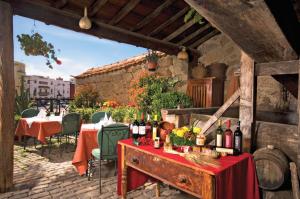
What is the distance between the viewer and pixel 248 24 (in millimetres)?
1321

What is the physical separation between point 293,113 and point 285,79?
2.71 meters

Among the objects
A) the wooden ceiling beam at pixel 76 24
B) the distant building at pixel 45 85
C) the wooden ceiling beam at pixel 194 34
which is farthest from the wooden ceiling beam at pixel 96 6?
the distant building at pixel 45 85

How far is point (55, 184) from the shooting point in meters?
3.58

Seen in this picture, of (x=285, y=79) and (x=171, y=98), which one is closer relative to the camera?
(x=285, y=79)

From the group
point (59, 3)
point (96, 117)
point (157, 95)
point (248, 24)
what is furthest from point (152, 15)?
point (248, 24)

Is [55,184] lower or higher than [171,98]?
lower

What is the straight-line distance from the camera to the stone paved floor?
321 cm

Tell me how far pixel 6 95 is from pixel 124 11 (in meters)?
2.91

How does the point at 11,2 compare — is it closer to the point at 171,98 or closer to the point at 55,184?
the point at 55,184

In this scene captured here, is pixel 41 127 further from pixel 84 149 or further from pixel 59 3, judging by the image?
pixel 59 3

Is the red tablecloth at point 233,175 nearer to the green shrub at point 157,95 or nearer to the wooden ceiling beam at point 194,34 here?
the green shrub at point 157,95

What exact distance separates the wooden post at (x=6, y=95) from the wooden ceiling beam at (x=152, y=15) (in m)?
2.82

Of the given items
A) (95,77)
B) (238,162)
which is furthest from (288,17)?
(95,77)

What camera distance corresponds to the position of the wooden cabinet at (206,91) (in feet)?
20.3
